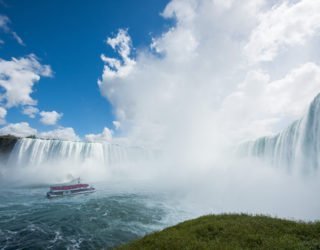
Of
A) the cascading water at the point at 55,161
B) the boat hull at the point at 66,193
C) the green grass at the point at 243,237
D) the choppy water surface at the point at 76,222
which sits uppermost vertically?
the cascading water at the point at 55,161

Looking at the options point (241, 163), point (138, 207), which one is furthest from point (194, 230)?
point (241, 163)

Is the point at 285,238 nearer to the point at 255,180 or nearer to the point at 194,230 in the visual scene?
the point at 194,230

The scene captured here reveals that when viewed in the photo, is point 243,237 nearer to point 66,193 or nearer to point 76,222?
point 76,222

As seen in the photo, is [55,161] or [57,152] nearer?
[55,161]

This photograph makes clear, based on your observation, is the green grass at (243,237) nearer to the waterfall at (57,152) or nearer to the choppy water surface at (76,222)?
the choppy water surface at (76,222)

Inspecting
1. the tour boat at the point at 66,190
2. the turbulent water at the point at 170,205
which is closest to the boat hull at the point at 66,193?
the tour boat at the point at 66,190

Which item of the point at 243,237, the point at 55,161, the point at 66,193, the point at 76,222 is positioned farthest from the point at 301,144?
the point at 55,161
